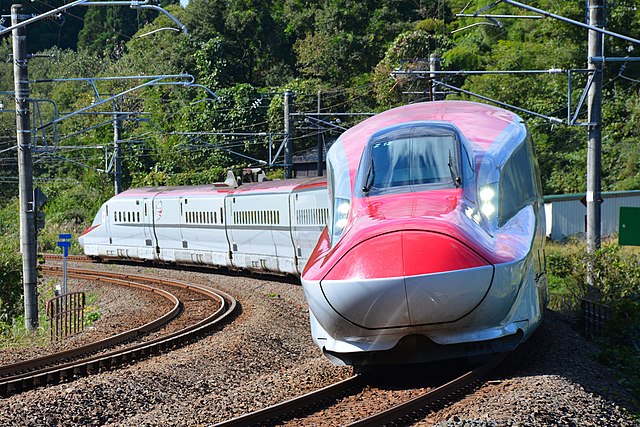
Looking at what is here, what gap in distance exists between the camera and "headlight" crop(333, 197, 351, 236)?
393 inches

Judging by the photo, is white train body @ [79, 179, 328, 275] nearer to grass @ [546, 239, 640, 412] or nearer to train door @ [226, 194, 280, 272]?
train door @ [226, 194, 280, 272]

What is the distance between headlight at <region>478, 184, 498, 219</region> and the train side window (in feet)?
0.23

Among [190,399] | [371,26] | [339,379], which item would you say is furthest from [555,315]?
[371,26]

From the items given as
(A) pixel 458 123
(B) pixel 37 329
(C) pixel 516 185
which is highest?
(A) pixel 458 123

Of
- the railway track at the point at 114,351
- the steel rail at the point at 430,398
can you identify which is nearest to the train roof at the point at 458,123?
the steel rail at the point at 430,398

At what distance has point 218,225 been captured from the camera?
27656mm

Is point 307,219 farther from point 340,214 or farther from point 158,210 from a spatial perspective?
point 158,210

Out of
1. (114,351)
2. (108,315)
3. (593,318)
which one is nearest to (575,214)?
(108,315)

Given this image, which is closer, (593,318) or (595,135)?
(593,318)

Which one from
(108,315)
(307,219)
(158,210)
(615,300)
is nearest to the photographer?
(615,300)

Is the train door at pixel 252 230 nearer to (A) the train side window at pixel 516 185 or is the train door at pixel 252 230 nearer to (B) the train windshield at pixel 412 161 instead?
(A) the train side window at pixel 516 185

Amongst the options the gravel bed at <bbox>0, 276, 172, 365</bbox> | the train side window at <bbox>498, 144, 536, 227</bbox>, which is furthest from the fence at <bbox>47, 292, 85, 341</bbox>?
the train side window at <bbox>498, 144, 536, 227</bbox>

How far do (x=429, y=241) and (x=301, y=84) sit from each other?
4542 centimetres

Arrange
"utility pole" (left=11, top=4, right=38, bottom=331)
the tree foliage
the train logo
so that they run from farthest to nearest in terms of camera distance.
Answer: the tree foliage
the train logo
"utility pole" (left=11, top=4, right=38, bottom=331)
